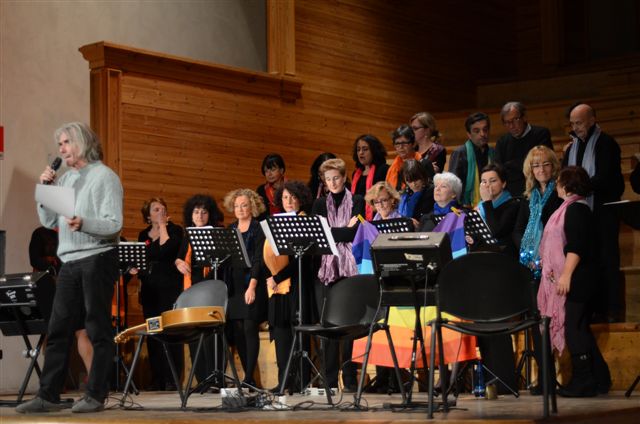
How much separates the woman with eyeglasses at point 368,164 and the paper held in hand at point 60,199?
10.2 ft

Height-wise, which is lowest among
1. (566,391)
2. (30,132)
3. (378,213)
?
(566,391)

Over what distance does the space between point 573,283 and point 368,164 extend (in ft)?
7.47

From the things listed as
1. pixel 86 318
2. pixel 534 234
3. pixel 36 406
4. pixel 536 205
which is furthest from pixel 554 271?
pixel 36 406

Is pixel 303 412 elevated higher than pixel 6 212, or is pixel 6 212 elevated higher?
pixel 6 212

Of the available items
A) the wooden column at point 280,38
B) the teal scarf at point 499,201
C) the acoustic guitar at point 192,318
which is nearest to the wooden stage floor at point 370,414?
the acoustic guitar at point 192,318

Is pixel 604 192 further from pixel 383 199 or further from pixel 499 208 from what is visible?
pixel 383 199

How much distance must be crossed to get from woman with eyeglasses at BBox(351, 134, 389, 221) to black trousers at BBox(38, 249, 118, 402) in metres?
2.87

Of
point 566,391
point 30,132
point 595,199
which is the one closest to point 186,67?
point 30,132

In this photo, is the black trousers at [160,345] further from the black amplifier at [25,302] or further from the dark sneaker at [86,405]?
the dark sneaker at [86,405]

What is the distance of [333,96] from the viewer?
11117 mm

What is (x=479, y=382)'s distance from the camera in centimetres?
615

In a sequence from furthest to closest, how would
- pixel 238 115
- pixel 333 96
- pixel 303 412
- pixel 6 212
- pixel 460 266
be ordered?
pixel 333 96, pixel 238 115, pixel 6 212, pixel 303 412, pixel 460 266

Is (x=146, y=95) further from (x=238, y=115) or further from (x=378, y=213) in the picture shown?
(x=378, y=213)

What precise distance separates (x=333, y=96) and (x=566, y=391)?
223 inches
